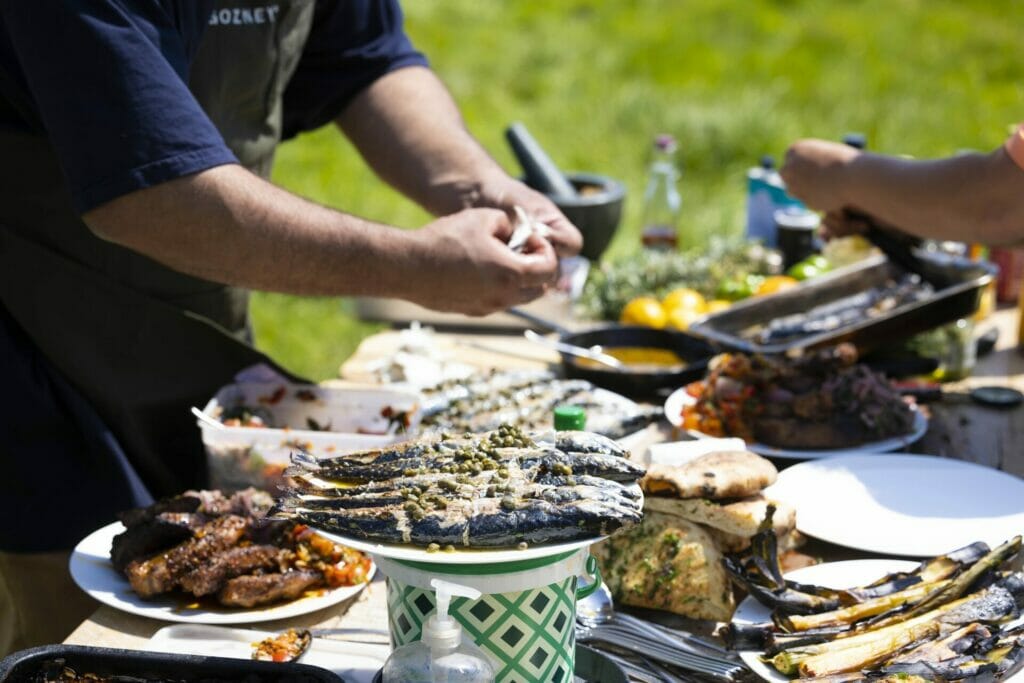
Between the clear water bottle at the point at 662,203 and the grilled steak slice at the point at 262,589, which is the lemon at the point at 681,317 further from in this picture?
the grilled steak slice at the point at 262,589

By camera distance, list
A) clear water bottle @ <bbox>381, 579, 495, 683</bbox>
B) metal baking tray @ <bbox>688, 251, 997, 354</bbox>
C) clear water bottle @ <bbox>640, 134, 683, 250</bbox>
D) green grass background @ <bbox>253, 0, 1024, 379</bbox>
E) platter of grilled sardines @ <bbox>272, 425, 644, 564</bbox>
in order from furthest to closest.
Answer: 1. green grass background @ <bbox>253, 0, 1024, 379</bbox>
2. clear water bottle @ <bbox>640, 134, 683, 250</bbox>
3. metal baking tray @ <bbox>688, 251, 997, 354</bbox>
4. platter of grilled sardines @ <bbox>272, 425, 644, 564</bbox>
5. clear water bottle @ <bbox>381, 579, 495, 683</bbox>

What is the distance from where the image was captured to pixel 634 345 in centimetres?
376

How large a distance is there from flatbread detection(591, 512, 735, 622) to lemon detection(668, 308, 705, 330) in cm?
168

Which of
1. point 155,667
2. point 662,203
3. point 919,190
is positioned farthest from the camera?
point 662,203

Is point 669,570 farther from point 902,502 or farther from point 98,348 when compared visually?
point 98,348

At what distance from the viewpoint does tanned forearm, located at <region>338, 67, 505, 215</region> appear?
350 centimetres

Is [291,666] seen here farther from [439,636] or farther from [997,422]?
[997,422]

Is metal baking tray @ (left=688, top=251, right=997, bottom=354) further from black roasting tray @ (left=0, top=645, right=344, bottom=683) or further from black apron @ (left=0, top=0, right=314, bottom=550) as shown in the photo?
black roasting tray @ (left=0, top=645, right=344, bottom=683)

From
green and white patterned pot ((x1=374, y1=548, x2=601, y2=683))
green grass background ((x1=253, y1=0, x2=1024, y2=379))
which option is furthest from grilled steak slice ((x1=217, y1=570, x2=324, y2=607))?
green grass background ((x1=253, y1=0, x2=1024, y2=379))

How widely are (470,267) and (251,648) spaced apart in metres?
0.99

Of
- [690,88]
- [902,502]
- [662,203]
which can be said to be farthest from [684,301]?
[690,88]

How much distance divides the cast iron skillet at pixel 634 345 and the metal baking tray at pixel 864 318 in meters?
0.12

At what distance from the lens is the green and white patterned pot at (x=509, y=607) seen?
1728mm

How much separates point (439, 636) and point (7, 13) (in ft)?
5.28
